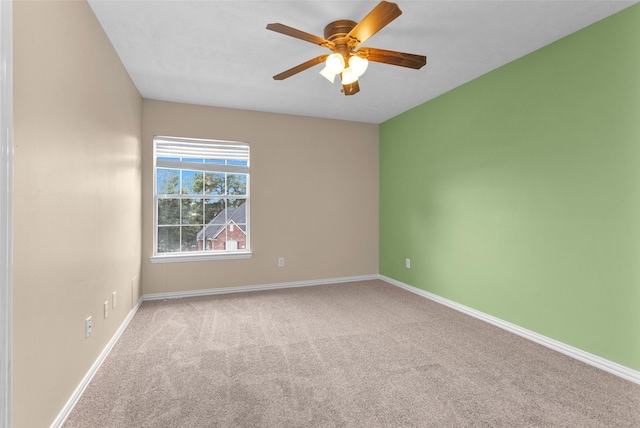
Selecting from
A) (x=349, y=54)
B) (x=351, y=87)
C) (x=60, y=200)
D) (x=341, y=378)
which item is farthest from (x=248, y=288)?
(x=349, y=54)

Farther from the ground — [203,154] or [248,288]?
[203,154]

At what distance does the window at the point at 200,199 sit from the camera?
404cm

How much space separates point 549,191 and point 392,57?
1781 millimetres

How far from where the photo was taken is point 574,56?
2424 mm

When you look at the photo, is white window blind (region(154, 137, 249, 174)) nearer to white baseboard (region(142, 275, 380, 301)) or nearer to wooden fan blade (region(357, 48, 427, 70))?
white baseboard (region(142, 275, 380, 301))

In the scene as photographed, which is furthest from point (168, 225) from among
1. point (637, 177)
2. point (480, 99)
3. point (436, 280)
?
point (637, 177)

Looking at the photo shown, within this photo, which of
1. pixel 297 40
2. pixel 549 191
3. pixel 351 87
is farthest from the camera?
pixel 549 191

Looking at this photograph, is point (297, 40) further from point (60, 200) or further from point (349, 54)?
point (60, 200)

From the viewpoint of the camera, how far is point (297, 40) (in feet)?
8.25

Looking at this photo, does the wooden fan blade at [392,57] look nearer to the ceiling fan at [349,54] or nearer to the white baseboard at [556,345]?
the ceiling fan at [349,54]

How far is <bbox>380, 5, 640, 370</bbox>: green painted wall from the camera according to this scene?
85.2 inches

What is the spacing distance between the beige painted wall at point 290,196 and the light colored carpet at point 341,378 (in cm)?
107

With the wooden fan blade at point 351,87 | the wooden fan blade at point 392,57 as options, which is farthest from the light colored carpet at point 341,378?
the wooden fan blade at point 392,57

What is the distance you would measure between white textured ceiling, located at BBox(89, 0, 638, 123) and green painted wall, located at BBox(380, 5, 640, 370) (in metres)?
0.30
